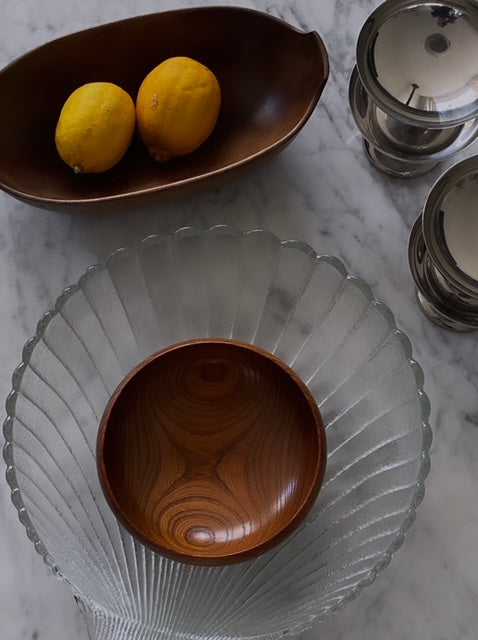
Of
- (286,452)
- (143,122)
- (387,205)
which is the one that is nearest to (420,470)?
(286,452)

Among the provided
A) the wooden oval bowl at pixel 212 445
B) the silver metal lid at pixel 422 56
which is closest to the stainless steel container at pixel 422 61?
the silver metal lid at pixel 422 56

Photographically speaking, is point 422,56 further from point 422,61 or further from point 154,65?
point 154,65

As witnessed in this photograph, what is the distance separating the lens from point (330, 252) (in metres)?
0.81

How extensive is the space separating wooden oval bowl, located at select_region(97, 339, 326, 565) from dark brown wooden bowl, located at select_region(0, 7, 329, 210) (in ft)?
0.47

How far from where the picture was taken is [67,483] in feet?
2.52

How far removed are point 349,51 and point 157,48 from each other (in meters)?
0.16

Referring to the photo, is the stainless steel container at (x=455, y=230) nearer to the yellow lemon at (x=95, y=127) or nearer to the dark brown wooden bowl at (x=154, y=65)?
the dark brown wooden bowl at (x=154, y=65)

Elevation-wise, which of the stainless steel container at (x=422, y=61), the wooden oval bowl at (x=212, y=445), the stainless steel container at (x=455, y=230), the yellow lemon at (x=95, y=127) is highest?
the yellow lemon at (x=95, y=127)

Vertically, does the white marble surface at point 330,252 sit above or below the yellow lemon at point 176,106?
below

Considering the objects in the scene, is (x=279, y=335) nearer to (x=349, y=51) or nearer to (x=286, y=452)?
(x=286, y=452)

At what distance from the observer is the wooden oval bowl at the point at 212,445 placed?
74 centimetres

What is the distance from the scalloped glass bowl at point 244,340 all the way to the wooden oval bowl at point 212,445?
0.12 feet

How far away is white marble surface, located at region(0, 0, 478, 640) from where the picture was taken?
2.54ft

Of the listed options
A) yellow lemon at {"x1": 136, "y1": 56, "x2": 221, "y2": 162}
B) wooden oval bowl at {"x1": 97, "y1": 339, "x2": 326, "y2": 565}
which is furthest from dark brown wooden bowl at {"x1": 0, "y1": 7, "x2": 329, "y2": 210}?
wooden oval bowl at {"x1": 97, "y1": 339, "x2": 326, "y2": 565}
